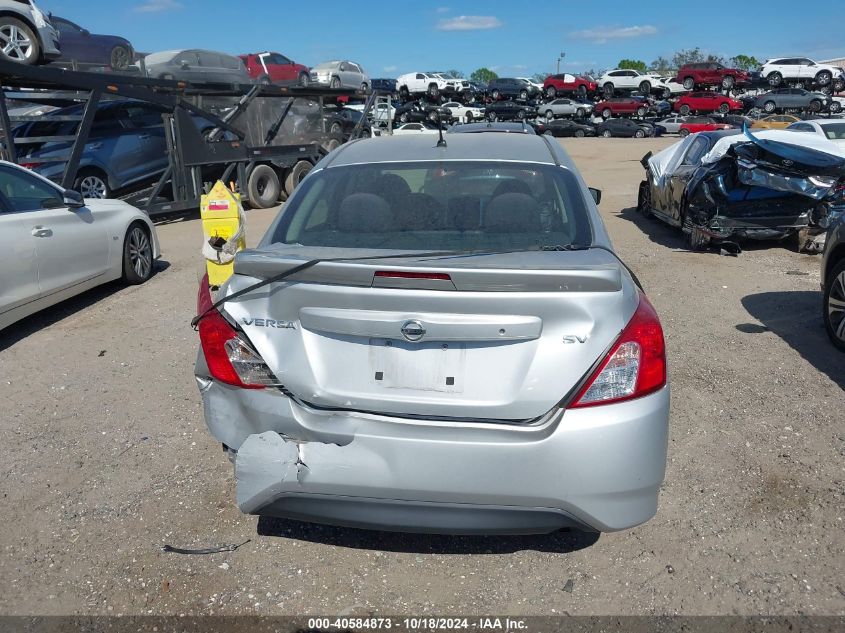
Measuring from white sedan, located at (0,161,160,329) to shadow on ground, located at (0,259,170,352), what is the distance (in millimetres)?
283

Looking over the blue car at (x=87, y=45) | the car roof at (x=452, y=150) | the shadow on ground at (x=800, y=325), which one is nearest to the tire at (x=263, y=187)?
the blue car at (x=87, y=45)

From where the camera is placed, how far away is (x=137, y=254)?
7.84 m

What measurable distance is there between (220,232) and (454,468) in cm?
516

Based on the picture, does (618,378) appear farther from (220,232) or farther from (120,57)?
(120,57)

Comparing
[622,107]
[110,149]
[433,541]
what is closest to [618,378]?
[433,541]

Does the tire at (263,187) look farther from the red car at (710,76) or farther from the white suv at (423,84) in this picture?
the red car at (710,76)

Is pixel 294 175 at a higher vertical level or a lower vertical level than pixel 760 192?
lower

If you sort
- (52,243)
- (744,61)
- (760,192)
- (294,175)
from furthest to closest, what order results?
(744,61)
(294,175)
(760,192)
(52,243)

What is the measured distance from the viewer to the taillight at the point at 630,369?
2.42 meters

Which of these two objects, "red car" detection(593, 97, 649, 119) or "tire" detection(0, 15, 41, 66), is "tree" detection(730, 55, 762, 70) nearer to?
"red car" detection(593, 97, 649, 119)

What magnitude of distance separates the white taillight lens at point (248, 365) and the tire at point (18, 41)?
9.63 m

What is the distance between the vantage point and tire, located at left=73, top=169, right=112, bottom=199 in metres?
12.0

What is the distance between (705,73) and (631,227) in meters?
41.3

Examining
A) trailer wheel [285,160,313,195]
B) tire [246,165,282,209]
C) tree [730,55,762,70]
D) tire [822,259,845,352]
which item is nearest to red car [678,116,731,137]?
trailer wheel [285,160,313,195]
